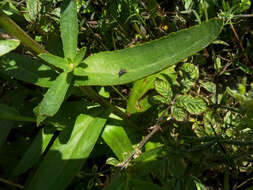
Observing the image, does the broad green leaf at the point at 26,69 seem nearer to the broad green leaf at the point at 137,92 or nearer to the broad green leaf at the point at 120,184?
the broad green leaf at the point at 137,92

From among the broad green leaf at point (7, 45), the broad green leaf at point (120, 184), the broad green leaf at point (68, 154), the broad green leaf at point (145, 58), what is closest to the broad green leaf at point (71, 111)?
the broad green leaf at point (68, 154)

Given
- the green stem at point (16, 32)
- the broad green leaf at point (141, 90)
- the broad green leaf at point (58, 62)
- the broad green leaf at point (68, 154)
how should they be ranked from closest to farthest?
the green stem at point (16, 32) < the broad green leaf at point (58, 62) < the broad green leaf at point (68, 154) < the broad green leaf at point (141, 90)

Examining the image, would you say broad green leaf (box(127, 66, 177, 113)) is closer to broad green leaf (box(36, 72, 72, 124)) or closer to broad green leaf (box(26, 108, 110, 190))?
broad green leaf (box(26, 108, 110, 190))

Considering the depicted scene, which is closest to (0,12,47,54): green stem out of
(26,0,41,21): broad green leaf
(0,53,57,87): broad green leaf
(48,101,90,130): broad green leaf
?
(0,53,57,87): broad green leaf

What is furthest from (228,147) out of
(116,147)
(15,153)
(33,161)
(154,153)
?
(15,153)

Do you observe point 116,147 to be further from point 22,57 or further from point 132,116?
point 22,57

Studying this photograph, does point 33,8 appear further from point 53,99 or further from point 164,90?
point 164,90
